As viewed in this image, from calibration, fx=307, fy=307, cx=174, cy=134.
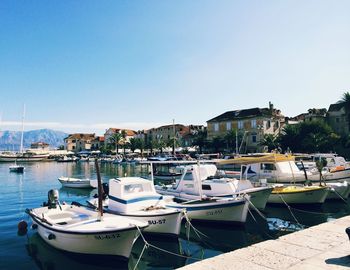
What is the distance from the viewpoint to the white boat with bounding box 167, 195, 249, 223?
1858cm

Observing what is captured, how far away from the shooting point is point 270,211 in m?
23.7

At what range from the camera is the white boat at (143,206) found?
630 inches

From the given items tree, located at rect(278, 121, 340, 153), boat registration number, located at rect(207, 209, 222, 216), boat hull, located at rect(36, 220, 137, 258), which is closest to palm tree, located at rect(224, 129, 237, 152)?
tree, located at rect(278, 121, 340, 153)

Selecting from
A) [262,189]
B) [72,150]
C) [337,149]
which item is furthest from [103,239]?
[72,150]

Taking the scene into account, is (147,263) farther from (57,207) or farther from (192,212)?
(57,207)

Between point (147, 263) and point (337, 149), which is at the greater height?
point (337, 149)

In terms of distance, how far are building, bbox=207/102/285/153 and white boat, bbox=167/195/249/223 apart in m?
60.8

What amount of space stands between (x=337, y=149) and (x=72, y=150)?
483 ft

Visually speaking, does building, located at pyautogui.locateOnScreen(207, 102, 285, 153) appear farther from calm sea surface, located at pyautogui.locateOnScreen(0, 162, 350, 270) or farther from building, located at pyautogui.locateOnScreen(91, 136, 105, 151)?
building, located at pyautogui.locateOnScreen(91, 136, 105, 151)

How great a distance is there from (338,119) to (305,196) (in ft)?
206

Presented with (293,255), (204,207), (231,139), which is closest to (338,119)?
(231,139)

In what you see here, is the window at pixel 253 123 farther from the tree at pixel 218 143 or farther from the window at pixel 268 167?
the window at pixel 268 167

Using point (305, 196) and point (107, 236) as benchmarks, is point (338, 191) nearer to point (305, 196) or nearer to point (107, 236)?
point (305, 196)

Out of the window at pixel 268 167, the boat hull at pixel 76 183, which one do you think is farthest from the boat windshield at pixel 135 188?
the boat hull at pixel 76 183
